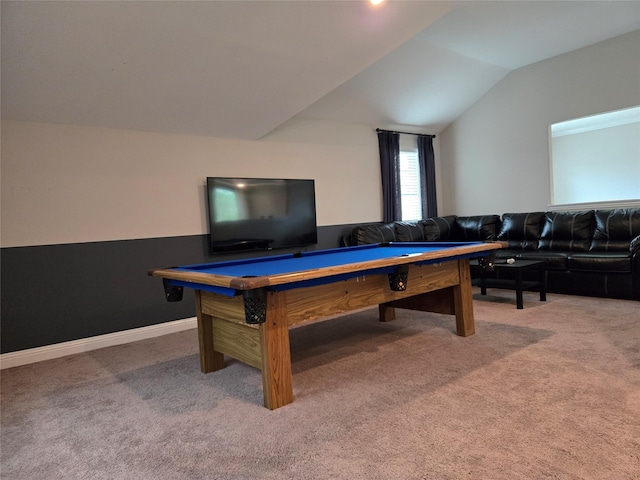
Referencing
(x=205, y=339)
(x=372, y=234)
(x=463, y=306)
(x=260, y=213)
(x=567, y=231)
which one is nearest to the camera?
(x=205, y=339)

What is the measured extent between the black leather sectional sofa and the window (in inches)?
18.7

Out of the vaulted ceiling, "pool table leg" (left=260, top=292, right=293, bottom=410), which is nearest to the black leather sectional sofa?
the vaulted ceiling

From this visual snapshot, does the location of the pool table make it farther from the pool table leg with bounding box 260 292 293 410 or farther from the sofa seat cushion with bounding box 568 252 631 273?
the sofa seat cushion with bounding box 568 252 631 273

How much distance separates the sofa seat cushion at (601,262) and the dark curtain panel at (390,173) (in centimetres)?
232

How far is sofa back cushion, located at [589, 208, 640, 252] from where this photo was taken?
451cm

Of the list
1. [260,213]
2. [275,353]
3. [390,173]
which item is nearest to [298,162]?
[260,213]

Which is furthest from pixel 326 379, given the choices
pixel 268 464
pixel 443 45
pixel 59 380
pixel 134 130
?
pixel 443 45

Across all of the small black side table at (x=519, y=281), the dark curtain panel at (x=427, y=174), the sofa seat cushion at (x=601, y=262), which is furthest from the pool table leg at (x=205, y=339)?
the dark curtain panel at (x=427, y=174)

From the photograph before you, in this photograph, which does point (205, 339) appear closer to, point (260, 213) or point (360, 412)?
point (360, 412)

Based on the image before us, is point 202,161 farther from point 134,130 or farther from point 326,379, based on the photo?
point 326,379

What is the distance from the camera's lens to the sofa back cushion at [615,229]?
4508mm

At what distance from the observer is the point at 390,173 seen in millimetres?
5961

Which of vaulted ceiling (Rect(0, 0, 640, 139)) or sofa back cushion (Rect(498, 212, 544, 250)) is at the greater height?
vaulted ceiling (Rect(0, 0, 640, 139))

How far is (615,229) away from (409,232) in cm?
230
